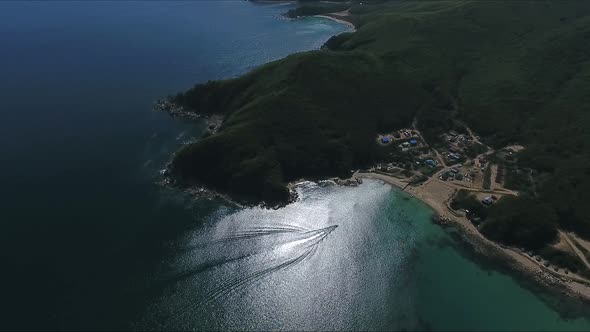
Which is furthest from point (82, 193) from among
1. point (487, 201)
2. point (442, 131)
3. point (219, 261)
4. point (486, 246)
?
point (442, 131)

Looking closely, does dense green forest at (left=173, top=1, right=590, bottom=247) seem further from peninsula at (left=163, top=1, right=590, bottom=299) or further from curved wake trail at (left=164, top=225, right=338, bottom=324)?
curved wake trail at (left=164, top=225, right=338, bottom=324)

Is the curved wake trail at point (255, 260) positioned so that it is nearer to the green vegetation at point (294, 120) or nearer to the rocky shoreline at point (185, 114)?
the green vegetation at point (294, 120)

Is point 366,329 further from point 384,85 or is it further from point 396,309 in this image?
point 384,85

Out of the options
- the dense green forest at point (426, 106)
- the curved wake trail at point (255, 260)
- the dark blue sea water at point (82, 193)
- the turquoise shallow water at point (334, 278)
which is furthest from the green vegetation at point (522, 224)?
the dark blue sea water at point (82, 193)

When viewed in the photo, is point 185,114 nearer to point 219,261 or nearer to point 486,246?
point 219,261

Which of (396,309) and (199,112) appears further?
(199,112)

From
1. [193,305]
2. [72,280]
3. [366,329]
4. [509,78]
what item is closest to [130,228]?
[72,280]
